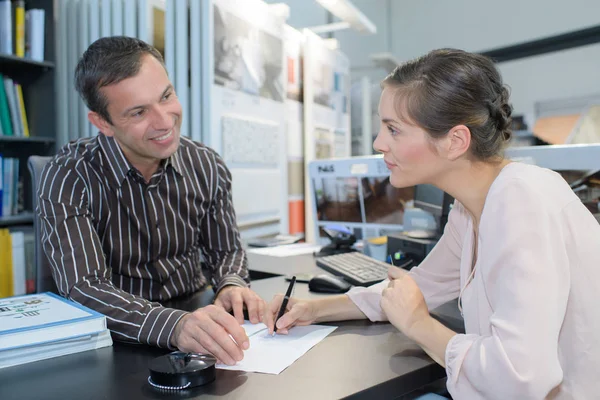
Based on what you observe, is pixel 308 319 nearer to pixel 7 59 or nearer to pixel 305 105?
pixel 7 59

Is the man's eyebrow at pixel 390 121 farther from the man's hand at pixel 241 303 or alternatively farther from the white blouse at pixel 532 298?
the man's hand at pixel 241 303

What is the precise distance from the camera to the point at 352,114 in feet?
16.6

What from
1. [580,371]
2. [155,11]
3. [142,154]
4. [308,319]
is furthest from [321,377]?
[155,11]

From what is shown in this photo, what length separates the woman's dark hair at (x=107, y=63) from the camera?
50.8 inches

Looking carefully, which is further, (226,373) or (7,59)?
(7,59)

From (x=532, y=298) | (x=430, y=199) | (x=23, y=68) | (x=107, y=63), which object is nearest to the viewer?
(x=532, y=298)

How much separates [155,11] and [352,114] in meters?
2.62

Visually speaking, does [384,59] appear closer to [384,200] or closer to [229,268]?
[384,200]

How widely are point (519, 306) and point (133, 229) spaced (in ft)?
3.41

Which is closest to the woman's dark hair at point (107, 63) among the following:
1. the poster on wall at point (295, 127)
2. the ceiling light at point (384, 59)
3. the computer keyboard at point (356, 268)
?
the computer keyboard at point (356, 268)

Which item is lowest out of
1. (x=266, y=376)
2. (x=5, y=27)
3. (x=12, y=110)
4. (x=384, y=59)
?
(x=266, y=376)

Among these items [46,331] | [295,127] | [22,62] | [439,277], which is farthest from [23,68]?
[439,277]

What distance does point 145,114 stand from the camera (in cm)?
135

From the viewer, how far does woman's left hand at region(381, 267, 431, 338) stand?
34.5 inches
